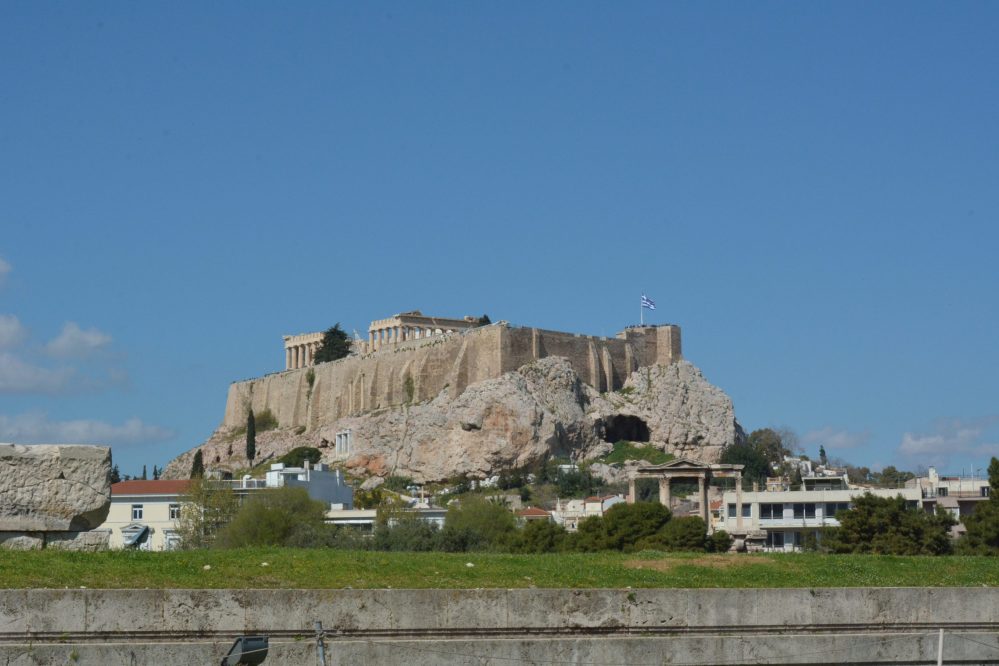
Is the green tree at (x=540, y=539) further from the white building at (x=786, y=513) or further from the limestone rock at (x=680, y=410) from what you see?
the limestone rock at (x=680, y=410)

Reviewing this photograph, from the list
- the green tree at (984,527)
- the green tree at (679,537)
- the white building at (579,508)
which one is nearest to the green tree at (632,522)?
the green tree at (679,537)

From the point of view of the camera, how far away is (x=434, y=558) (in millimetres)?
12727

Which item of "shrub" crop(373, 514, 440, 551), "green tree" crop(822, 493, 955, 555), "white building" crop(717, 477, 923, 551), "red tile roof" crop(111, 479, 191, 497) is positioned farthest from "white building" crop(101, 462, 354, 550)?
"green tree" crop(822, 493, 955, 555)

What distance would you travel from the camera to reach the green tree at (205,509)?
46362 millimetres

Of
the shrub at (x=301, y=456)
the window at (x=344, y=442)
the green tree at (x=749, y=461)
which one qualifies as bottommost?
the green tree at (x=749, y=461)

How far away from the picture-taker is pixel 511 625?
37.2 feet

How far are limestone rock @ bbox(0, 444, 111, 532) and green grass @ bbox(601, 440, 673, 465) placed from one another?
248ft

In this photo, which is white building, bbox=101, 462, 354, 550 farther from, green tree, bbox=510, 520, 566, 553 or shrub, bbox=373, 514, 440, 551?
shrub, bbox=373, 514, 440, 551

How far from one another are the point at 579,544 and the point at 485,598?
69.4 ft

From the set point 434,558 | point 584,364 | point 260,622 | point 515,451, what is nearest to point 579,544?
point 434,558

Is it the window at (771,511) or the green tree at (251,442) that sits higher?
the green tree at (251,442)

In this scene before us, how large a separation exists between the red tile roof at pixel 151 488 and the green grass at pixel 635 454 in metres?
31.1

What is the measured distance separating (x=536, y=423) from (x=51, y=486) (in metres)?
75.3

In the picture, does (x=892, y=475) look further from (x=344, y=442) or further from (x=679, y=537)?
(x=679, y=537)
